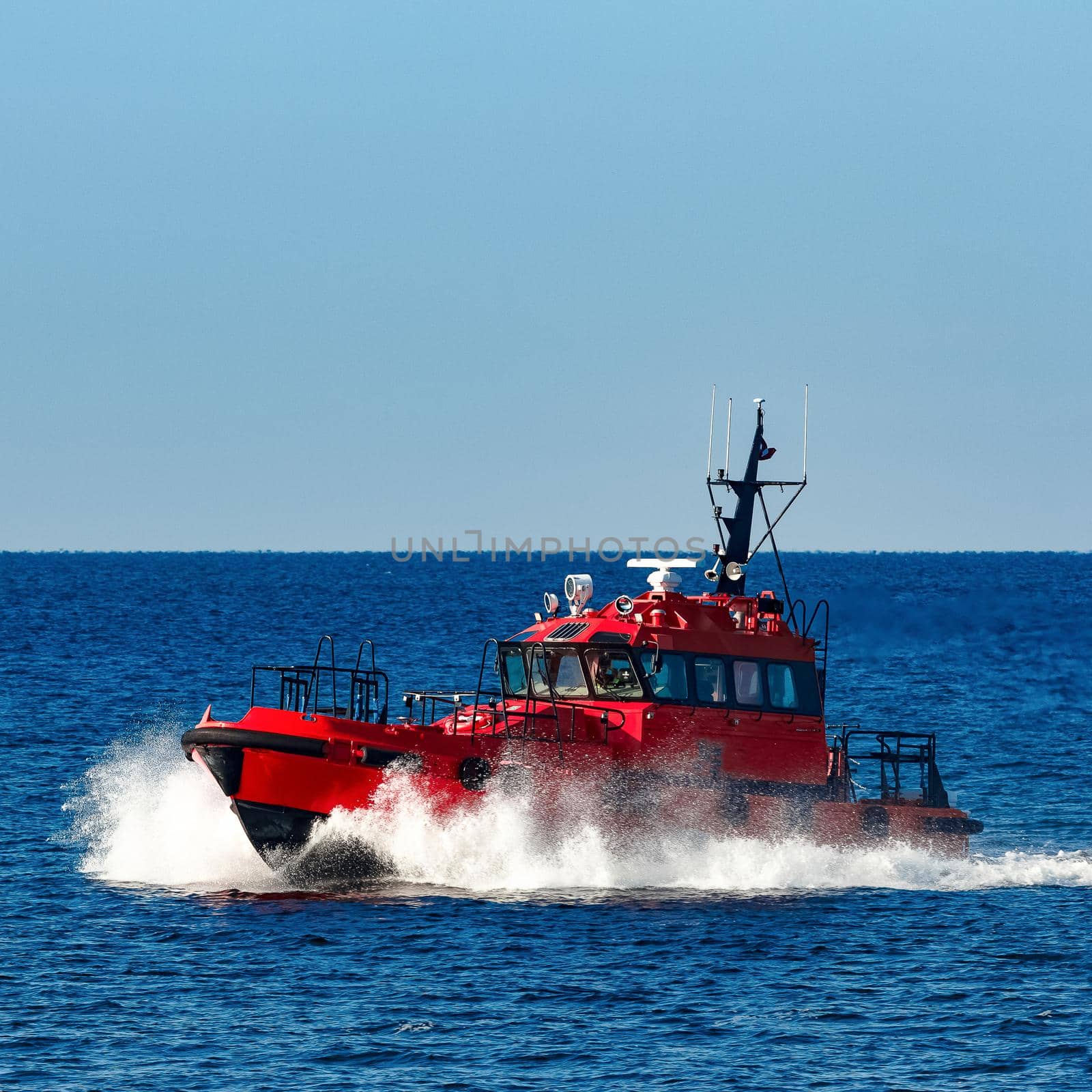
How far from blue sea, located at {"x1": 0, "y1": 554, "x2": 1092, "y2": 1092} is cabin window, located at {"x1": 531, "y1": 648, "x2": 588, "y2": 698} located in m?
2.16

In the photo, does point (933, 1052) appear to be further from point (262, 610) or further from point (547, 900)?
point (262, 610)

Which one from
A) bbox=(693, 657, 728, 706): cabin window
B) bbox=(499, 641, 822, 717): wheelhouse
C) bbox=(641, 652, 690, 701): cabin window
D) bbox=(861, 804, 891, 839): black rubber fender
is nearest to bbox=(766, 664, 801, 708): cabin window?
bbox=(499, 641, 822, 717): wheelhouse

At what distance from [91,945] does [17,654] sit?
42087 mm

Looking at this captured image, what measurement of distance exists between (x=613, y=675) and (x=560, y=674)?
90 centimetres

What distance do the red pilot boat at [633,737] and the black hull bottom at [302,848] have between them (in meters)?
0.03

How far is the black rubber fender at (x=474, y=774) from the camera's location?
22922 mm

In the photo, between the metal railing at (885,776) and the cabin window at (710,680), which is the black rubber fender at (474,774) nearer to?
the cabin window at (710,680)

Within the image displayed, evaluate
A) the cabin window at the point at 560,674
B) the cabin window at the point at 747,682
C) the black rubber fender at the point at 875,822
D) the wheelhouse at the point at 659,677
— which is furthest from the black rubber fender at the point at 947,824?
the cabin window at the point at 560,674

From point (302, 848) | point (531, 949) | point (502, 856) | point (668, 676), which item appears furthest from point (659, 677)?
point (302, 848)

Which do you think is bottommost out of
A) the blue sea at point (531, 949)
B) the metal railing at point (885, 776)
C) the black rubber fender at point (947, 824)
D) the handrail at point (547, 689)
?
the blue sea at point (531, 949)

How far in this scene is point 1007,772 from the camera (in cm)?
3666

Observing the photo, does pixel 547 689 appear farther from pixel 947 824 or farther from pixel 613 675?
pixel 947 824

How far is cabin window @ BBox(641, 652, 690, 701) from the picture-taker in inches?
961

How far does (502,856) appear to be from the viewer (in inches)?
915
